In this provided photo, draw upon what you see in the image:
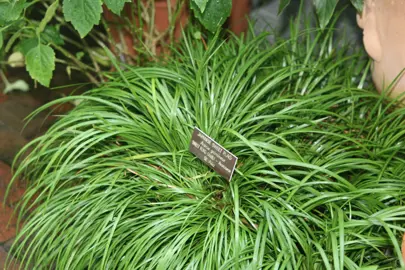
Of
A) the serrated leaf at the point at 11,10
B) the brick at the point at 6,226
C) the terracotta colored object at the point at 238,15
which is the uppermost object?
the terracotta colored object at the point at 238,15

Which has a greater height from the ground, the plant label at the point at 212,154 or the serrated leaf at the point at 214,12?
the serrated leaf at the point at 214,12

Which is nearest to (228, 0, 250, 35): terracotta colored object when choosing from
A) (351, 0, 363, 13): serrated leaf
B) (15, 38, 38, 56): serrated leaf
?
(351, 0, 363, 13): serrated leaf

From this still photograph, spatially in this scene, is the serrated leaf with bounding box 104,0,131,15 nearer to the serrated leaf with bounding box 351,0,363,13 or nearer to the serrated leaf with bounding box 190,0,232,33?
the serrated leaf with bounding box 190,0,232,33

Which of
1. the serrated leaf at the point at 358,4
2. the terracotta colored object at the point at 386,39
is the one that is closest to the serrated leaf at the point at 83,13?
the serrated leaf at the point at 358,4

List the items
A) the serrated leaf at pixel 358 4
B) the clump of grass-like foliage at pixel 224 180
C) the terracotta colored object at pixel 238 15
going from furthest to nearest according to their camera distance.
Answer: the terracotta colored object at pixel 238 15 < the serrated leaf at pixel 358 4 < the clump of grass-like foliage at pixel 224 180

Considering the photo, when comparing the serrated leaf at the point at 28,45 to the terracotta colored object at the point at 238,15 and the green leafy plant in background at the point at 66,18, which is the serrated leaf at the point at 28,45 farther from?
the terracotta colored object at the point at 238,15

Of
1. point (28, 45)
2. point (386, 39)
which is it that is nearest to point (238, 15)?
point (386, 39)

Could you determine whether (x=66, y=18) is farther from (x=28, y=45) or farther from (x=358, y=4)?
(x=358, y=4)
